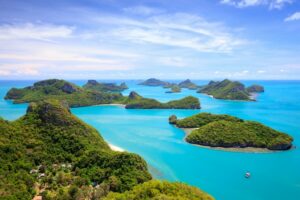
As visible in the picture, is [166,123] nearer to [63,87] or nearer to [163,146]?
[163,146]

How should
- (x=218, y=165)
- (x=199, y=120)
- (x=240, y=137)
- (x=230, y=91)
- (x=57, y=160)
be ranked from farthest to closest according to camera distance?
(x=230, y=91) → (x=199, y=120) → (x=240, y=137) → (x=218, y=165) → (x=57, y=160)

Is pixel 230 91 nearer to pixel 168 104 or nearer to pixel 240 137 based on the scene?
pixel 168 104

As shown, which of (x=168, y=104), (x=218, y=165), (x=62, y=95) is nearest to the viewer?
(x=218, y=165)

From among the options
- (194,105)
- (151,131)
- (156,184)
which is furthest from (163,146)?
(194,105)

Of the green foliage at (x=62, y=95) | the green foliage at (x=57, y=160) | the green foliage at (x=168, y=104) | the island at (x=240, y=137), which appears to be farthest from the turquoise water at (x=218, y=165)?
the green foliage at (x=62, y=95)

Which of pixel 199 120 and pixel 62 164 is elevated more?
pixel 199 120

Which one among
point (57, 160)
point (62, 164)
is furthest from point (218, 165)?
point (57, 160)

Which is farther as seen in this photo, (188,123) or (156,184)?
(188,123)

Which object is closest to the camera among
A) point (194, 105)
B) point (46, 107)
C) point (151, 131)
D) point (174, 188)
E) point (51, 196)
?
point (174, 188)
